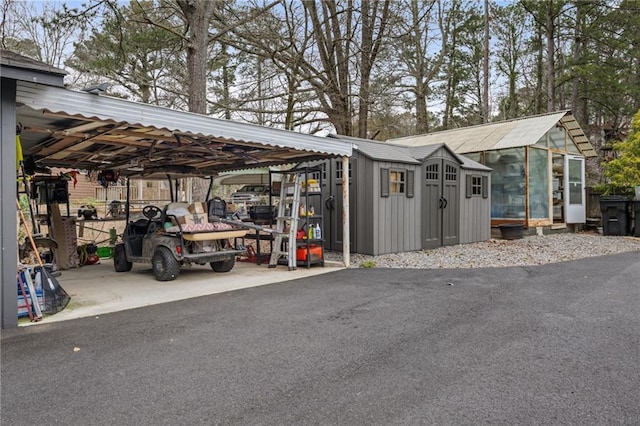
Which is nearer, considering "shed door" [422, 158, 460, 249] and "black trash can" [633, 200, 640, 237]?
"shed door" [422, 158, 460, 249]

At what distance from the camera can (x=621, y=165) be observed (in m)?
11.8

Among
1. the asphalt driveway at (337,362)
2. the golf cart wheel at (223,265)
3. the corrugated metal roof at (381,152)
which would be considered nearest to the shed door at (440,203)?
the corrugated metal roof at (381,152)

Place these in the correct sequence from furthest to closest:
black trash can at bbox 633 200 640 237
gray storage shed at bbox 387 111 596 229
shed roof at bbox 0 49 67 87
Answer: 1. gray storage shed at bbox 387 111 596 229
2. black trash can at bbox 633 200 640 237
3. shed roof at bbox 0 49 67 87

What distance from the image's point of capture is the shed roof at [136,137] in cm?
378

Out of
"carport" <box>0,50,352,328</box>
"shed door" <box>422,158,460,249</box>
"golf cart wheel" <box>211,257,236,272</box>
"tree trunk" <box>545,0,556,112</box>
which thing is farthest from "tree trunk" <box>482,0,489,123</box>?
"golf cart wheel" <box>211,257,236,272</box>

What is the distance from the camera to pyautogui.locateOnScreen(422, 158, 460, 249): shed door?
8.86 m

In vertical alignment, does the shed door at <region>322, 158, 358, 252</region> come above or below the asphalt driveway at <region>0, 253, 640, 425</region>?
above

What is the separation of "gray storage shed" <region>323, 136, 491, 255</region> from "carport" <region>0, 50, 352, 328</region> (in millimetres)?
→ 1048

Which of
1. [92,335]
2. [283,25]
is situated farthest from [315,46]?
[92,335]

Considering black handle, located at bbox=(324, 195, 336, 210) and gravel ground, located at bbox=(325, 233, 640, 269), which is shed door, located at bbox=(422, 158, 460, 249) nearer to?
gravel ground, located at bbox=(325, 233, 640, 269)

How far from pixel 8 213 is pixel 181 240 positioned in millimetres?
2373

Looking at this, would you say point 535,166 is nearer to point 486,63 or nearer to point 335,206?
point 335,206

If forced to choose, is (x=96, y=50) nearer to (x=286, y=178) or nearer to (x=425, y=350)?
(x=286, y=178)

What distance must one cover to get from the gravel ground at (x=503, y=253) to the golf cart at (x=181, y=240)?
7.34 ft
